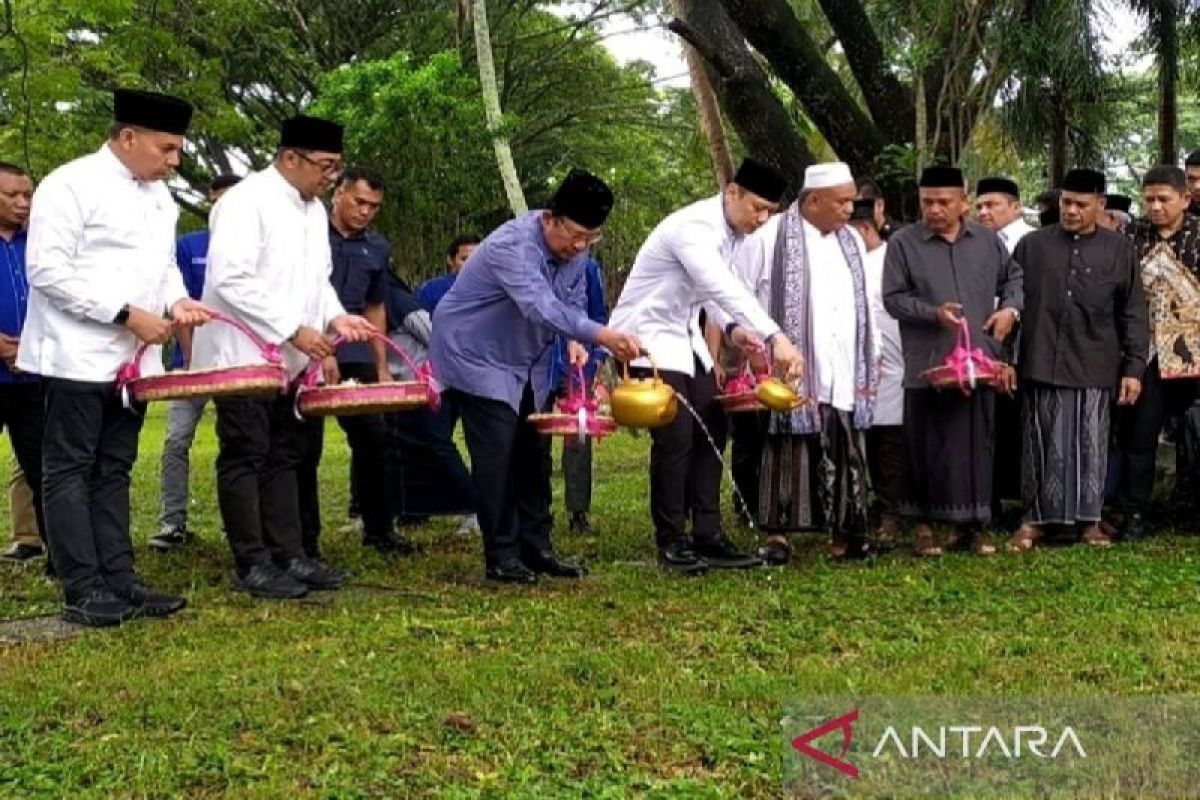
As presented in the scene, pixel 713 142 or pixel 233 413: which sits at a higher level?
pixel 713 142

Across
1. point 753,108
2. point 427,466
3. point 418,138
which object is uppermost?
point 418,138

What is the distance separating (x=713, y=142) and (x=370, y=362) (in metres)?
7.24

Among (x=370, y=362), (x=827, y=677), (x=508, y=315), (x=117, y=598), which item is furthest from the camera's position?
(x=370, y=362)

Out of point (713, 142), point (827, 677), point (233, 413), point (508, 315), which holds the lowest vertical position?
point (827, 677)

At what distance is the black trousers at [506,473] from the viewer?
6.00 metres

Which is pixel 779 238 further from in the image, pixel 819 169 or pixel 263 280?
pixel 263 280

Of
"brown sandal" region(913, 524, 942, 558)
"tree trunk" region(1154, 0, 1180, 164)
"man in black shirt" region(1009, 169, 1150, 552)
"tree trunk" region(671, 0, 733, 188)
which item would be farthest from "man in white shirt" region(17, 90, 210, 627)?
"tree trunk" region(1154, 0, 1180, 164)

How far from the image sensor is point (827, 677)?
4.20m

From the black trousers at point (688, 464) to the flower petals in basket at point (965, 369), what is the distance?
101 cm

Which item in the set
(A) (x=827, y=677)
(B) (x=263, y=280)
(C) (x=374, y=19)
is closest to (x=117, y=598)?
(B) (x=263, y=280)

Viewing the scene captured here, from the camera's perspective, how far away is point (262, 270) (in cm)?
573

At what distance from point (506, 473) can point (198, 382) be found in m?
1.43

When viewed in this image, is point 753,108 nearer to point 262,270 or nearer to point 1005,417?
point 1005,417

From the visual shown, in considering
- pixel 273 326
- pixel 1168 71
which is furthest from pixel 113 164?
pixel 1168 71
